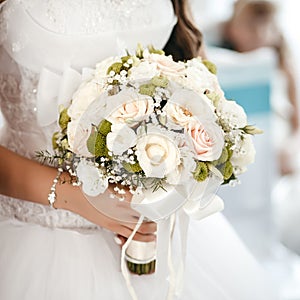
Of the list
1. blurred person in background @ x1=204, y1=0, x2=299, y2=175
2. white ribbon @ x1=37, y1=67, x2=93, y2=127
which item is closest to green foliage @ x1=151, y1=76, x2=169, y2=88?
white ribbon @ x1=37, y1=67, x2=93, y2=127

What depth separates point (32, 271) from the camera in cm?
137

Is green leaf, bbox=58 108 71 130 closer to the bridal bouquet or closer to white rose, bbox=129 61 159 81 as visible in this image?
the bridal bouquet

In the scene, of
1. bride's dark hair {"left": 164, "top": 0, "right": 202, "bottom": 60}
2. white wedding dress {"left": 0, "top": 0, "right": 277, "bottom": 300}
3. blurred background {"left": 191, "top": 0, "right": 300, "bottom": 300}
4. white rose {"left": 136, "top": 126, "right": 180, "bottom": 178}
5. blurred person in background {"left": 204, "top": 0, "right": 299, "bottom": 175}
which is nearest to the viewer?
white rose {"left": 136, "top": 126, "right": 180, "bottom": 178}

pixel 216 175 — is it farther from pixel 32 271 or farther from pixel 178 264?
pixel 32 271

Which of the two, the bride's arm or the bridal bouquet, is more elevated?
the bridal bouquet

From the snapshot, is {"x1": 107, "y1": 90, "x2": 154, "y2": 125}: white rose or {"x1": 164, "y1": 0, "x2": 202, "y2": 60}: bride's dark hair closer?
{"x1": 107, "y1": 90, "x2": 154, "y2": 125}: white rose

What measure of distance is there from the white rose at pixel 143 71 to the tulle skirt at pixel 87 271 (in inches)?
15.1

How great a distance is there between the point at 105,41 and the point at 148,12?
128 mm

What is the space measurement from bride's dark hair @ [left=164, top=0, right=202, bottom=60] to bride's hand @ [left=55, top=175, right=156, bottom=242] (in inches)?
19.0

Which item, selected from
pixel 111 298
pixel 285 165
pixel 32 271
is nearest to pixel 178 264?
pixel 111 298

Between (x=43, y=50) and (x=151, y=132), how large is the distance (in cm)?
39

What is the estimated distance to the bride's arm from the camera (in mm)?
1314

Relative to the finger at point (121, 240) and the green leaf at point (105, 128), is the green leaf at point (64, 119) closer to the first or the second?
the green leaf at point (105, 128)

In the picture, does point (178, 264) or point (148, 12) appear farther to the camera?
point (148, 12)
